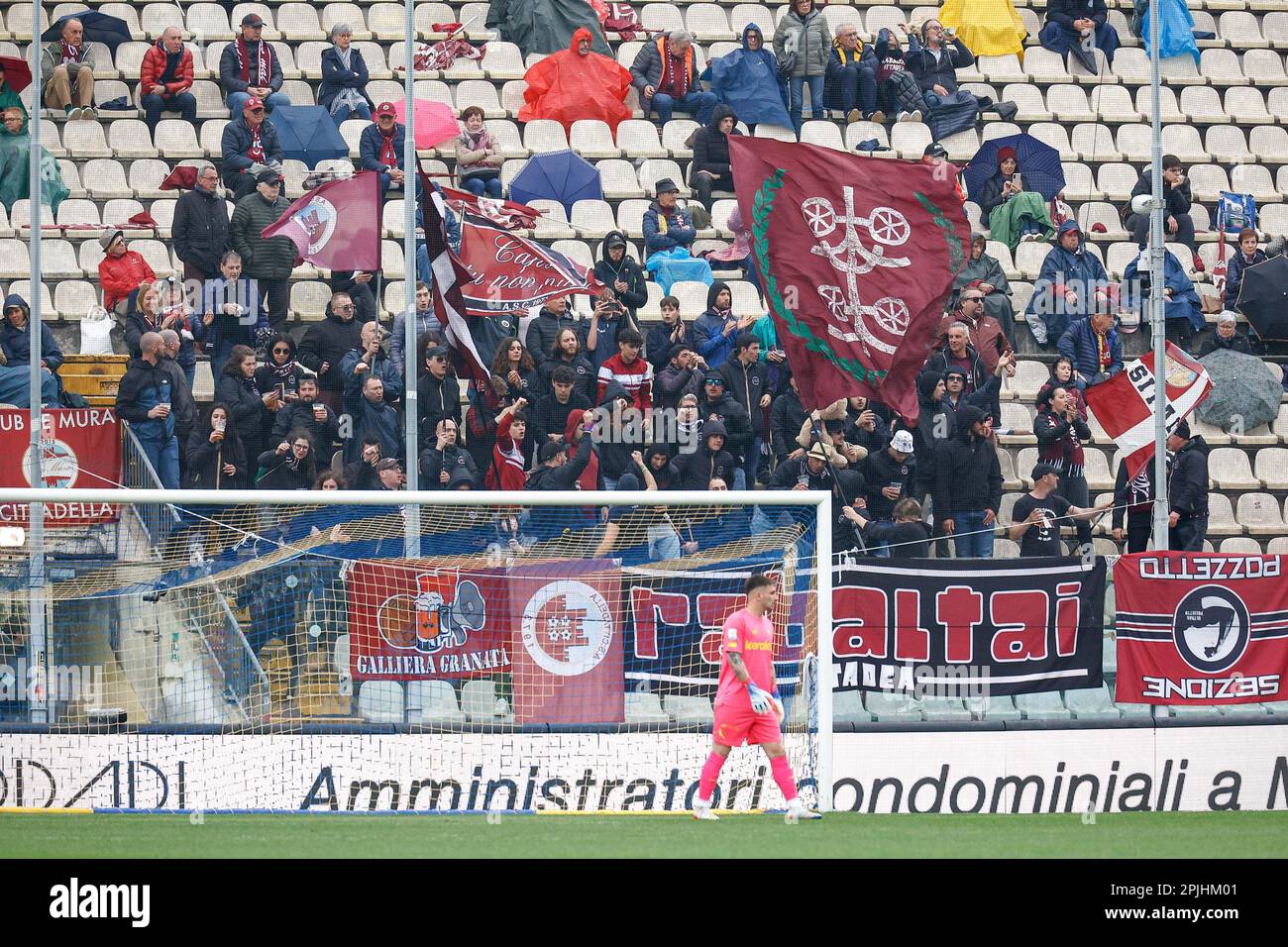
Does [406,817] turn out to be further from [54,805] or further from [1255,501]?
[1255,501]

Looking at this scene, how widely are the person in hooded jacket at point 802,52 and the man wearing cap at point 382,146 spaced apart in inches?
185

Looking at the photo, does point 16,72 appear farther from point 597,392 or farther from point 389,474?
point 597,392

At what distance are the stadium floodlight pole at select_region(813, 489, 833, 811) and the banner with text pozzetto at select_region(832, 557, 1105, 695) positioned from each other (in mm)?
915

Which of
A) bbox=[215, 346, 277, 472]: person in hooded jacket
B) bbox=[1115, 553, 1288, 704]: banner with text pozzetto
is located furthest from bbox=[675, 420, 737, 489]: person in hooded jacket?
bbox=[215, 346, 277, 472]: person in hooded jacket

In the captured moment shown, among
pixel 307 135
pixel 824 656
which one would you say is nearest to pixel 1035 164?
pixel 307 135

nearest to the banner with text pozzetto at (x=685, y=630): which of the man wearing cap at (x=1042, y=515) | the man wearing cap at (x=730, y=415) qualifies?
the man wearing cap at (x=730, y=415)

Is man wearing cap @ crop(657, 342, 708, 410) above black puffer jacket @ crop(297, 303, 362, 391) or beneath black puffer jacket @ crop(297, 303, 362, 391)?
beneath

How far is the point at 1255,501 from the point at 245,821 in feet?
35.9

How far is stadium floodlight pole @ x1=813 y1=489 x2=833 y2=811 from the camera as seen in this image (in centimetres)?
1152

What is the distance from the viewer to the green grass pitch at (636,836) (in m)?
9.18

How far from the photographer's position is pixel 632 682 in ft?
40.3

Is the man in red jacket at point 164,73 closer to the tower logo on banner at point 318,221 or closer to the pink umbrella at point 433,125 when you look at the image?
the pink umbrella at point 433,125

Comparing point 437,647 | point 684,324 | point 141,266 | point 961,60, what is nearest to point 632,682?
point 437,647

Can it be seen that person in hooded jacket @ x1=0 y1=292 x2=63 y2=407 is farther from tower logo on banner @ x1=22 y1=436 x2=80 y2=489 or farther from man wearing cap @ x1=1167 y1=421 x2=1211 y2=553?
man wearing cap @ x1=1167 y1=421 x2=1211 y2=553
